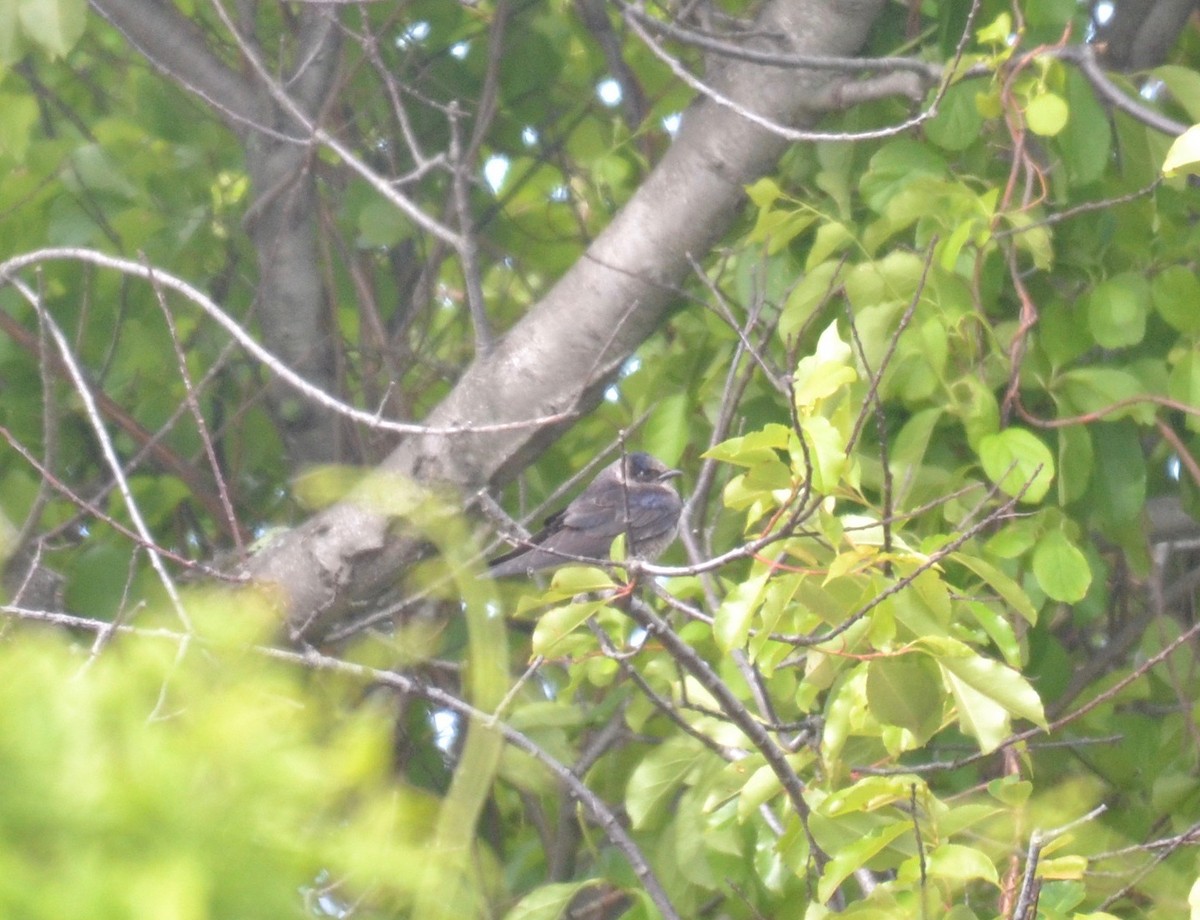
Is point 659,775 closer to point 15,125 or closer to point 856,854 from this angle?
point 856,854

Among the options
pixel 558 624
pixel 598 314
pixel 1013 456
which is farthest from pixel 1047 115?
pixel 558 624

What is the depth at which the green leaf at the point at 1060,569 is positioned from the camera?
2445 mm

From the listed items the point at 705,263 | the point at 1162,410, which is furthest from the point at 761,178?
the point at 1162,410

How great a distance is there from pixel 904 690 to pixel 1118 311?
3.35 feet

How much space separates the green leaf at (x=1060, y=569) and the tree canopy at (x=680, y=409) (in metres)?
0.01

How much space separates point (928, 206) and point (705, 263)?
2.93 ft

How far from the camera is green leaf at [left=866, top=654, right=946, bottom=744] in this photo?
6.42 ft

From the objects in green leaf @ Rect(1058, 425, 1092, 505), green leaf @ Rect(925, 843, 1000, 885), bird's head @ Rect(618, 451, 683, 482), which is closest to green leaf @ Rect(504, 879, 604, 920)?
green leaf @ Rect(925, 843, 1000, 885)

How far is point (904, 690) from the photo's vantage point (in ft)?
6.47

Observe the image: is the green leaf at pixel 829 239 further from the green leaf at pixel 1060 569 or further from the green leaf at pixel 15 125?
the green leaf at pixel 15 125

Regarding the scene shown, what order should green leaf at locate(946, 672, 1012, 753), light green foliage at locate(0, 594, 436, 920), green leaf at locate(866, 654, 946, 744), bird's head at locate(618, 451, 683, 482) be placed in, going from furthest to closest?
bird's head at locate(618, 451, 683, 482) → green leaf at locate(866, 654, 946, 744) → green leaf at locate(946, 672, 1012, 753) → light green foliage at locate(0, 594, 436, 920)

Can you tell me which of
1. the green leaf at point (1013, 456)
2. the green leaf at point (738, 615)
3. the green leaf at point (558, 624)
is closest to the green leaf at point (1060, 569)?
the green leaf at point (1013, 456)

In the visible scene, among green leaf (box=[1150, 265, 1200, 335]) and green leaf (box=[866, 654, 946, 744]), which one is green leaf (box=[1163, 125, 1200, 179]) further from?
green leaf (box=[1150, 265, 1200, 335])

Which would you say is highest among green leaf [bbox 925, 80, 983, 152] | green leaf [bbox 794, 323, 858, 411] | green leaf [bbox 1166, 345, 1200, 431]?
green leaf [bbox 925, 80, 983, 152]
